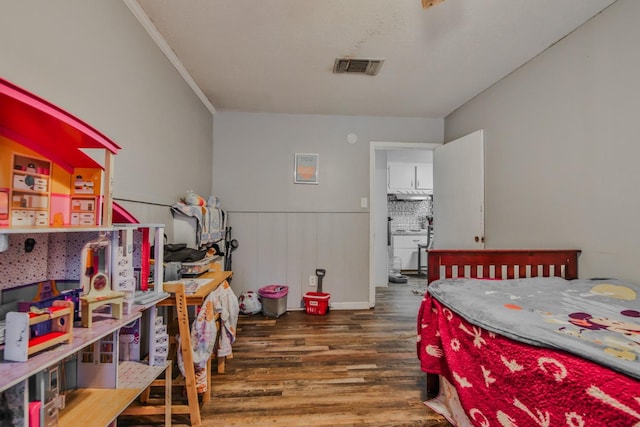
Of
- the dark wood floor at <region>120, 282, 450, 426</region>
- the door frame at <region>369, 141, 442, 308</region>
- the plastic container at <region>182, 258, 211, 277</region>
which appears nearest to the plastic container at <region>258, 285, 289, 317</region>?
the dark wood floor at <region>120, 282, 450, 426</region>

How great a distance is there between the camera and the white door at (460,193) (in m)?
2.91

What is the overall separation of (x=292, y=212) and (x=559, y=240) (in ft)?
8.15

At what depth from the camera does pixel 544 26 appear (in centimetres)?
192

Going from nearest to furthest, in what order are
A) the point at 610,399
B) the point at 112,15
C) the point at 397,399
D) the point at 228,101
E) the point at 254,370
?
1. the point at 610,399
2. the point at 112,15
3. the point at 397,399
4. the point at 254,370
5. the point at 228,101

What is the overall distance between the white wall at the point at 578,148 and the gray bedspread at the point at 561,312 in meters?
0.35

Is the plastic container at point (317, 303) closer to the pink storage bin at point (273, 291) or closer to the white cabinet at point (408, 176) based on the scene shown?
the pink storage bin at point (273, 291)

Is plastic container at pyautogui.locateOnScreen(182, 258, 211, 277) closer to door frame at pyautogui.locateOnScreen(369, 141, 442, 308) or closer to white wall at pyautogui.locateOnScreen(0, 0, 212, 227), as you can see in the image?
white wall at pyautogui.locateOnScreen(0, 0, 212, 227)

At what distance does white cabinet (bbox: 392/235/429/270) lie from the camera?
599 centimetres

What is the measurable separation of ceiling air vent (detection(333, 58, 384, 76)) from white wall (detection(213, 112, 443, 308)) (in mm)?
1053

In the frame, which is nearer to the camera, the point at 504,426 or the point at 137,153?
the point at 504,426

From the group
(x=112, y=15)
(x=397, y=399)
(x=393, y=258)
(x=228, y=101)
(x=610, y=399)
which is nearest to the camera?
(x=610, y=399)

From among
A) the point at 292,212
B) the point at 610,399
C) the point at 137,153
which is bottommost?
the point at 610,399

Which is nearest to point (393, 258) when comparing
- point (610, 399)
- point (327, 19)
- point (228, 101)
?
point (228, 101)

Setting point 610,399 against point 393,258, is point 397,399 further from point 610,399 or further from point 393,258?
point 393,258
